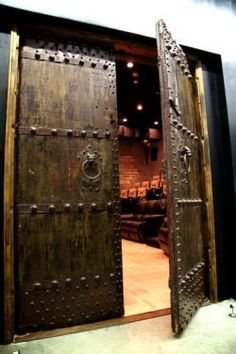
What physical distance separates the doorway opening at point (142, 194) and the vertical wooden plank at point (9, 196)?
1.17 meters

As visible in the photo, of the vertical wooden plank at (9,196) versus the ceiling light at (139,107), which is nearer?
the vertical wooden plank at (9,196)

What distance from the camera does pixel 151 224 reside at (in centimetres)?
817

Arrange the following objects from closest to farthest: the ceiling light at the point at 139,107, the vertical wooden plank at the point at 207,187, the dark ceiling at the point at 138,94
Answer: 1. the vertical wooden plank at the point at 207,187
2. the dark ceiling at the point at 138,94
3. the ceiling light at the point at 139,107

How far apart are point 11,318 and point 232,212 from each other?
261 cm

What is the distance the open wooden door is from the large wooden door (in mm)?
676

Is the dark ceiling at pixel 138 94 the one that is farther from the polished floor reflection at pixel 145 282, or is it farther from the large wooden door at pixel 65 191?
the polished floor reflection at pixel 145 282

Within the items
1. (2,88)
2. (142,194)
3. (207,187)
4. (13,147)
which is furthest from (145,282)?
(142,194)

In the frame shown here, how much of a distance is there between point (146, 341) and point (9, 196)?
1.68 meters

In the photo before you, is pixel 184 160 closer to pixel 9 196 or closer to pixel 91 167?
pixel 91 167

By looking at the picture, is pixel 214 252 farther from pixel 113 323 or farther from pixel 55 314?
pixel 55 314

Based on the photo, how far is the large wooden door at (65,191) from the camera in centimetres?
259

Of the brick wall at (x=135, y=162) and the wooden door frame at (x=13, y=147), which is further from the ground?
the brick wall at (x=135, y=162)

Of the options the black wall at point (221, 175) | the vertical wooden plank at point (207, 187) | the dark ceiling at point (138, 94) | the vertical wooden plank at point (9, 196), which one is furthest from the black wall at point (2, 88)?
the dark ceiling at point (138, 94)

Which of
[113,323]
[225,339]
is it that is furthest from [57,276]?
[225,339]
